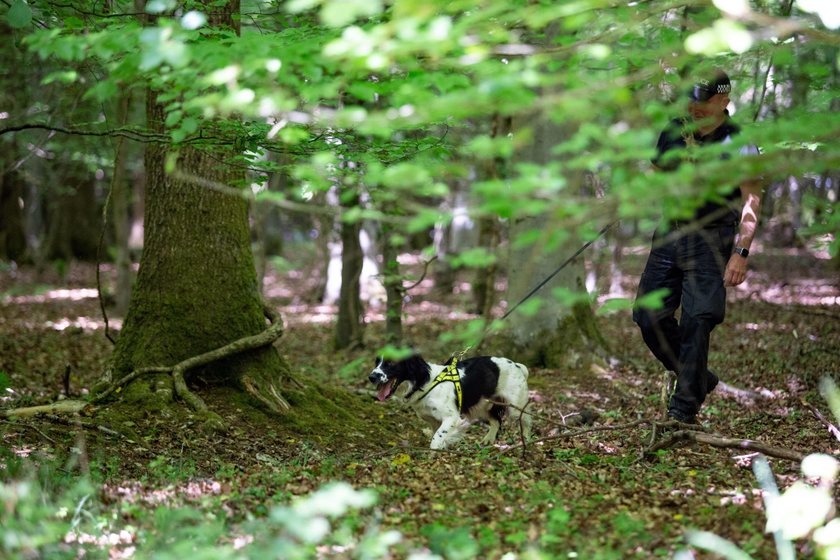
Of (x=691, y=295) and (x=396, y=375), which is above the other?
(x=691, y=295)

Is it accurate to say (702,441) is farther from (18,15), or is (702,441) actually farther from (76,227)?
(76,227)

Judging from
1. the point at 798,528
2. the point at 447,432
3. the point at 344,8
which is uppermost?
the point at 344,8

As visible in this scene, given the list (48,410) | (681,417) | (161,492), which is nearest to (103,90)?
(161,492)

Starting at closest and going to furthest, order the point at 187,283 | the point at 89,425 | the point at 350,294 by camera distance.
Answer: the point at 89,425 < the point at 187,283 < the point at 350,294

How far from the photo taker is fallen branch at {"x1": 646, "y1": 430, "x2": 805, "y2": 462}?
4789mm

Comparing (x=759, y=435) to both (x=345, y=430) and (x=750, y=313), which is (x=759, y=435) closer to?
(x=345, y=430)

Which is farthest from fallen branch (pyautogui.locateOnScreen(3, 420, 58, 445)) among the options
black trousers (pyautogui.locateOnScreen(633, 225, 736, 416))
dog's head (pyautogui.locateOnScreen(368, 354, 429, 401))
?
black trousers (pyautogui.locateOnScreen(633, 225, 736, 416))

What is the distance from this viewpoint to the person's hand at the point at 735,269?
5590mm

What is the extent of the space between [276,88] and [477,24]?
1.11 metres

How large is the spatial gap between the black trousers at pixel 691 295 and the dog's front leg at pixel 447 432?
1.83m

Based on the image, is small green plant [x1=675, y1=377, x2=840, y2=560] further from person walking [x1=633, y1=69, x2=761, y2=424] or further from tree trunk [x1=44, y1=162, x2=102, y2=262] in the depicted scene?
tree trunk [x1=44, y1=162, x2=102, y2=262]

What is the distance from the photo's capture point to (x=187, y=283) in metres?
7.21

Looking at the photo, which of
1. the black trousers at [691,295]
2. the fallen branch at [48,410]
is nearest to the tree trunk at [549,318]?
the black trousers at [691,295]

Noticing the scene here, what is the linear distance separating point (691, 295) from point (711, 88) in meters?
1.53
